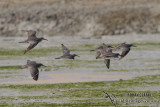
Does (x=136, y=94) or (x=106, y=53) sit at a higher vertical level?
(x=106, y=53)

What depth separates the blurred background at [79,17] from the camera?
5328 cm

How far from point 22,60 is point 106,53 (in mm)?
14067

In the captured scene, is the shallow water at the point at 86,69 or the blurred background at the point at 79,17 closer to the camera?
the shallow water at the point at 86,69

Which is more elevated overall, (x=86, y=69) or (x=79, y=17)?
(x=79, y=17)

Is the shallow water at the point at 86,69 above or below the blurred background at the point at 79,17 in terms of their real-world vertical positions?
below

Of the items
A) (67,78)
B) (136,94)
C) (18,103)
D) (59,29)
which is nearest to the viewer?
(18,103)

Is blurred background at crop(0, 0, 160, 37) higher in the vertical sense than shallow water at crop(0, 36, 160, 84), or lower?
higher

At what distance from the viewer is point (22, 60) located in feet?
120

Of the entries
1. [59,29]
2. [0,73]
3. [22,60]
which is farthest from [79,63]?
[59,29]

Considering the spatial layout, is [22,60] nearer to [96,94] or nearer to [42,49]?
[42,49]

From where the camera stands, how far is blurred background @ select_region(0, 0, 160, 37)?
53281mm

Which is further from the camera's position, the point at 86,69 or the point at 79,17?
the point at 79,17

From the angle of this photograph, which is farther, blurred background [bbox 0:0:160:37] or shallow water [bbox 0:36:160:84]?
blurred background [bbox 0:0:160:37]

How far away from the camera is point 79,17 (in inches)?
2143
